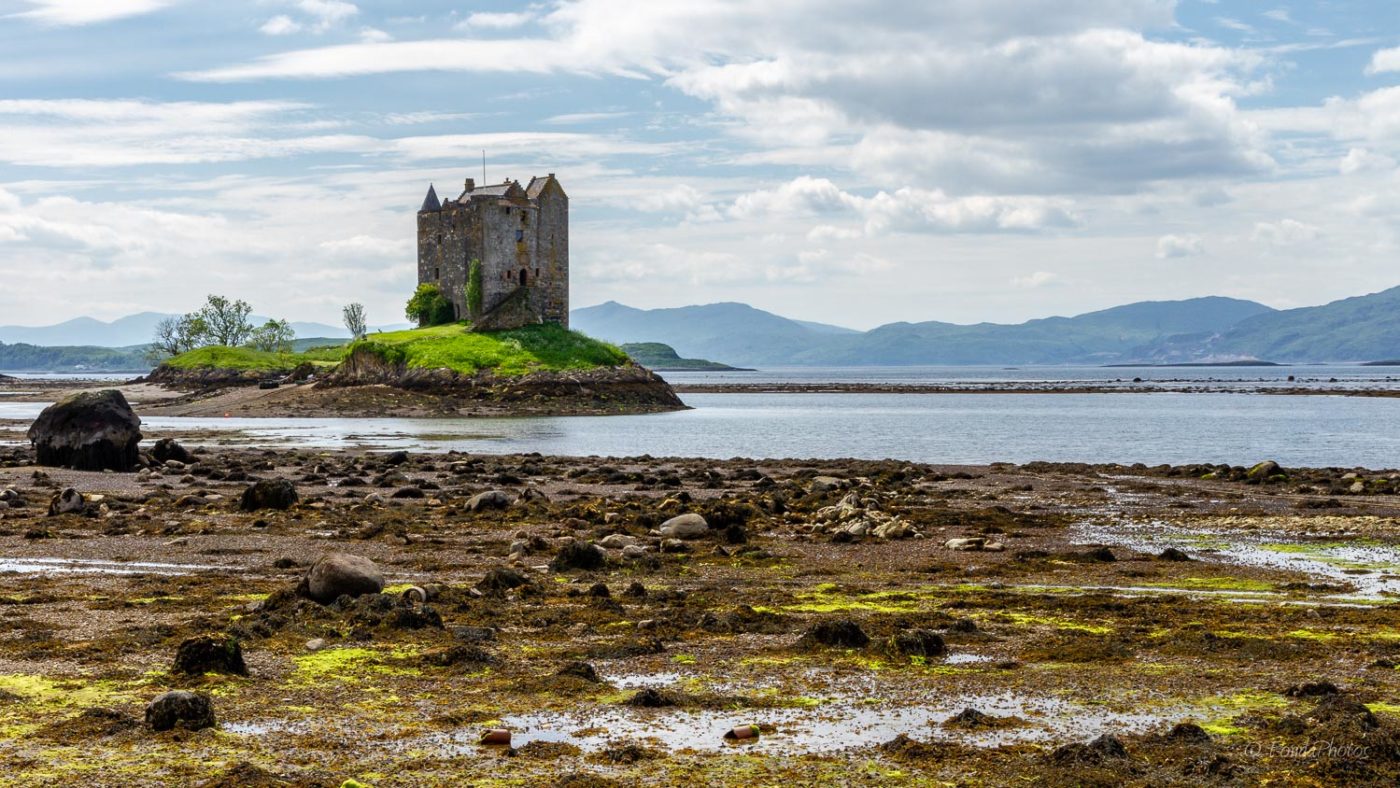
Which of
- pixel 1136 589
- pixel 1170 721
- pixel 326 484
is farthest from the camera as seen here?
pixel 326 484

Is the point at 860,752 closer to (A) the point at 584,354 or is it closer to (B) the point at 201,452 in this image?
(B) the point at 201,452

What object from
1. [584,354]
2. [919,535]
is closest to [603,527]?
[919,535]

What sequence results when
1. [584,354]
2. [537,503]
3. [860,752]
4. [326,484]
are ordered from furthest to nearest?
[584,354] → [326,484] → [537,503] → [860,752]

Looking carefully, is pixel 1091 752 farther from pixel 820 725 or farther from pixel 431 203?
pixel 431 203

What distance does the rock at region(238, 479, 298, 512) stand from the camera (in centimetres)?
2839

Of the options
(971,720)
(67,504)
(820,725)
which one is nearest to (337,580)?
(820,725)

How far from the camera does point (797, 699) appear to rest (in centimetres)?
1194

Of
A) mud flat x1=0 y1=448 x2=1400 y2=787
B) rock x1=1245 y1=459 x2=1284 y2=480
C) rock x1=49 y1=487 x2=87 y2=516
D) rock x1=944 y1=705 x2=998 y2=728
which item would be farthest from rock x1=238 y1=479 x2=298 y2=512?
rock x1=1245 y1=459 x2=1284 y2=480

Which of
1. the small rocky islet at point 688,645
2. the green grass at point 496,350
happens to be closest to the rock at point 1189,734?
the small rocky islet at point 688,645

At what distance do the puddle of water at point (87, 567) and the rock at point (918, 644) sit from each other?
37.4 ft

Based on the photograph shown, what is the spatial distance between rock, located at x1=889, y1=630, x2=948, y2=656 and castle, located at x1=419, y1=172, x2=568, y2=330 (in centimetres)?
9820

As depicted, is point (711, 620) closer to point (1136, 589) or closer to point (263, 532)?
point (1136, 589)

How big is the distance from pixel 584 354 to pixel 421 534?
8273cm

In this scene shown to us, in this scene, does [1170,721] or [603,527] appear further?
[603,527]
